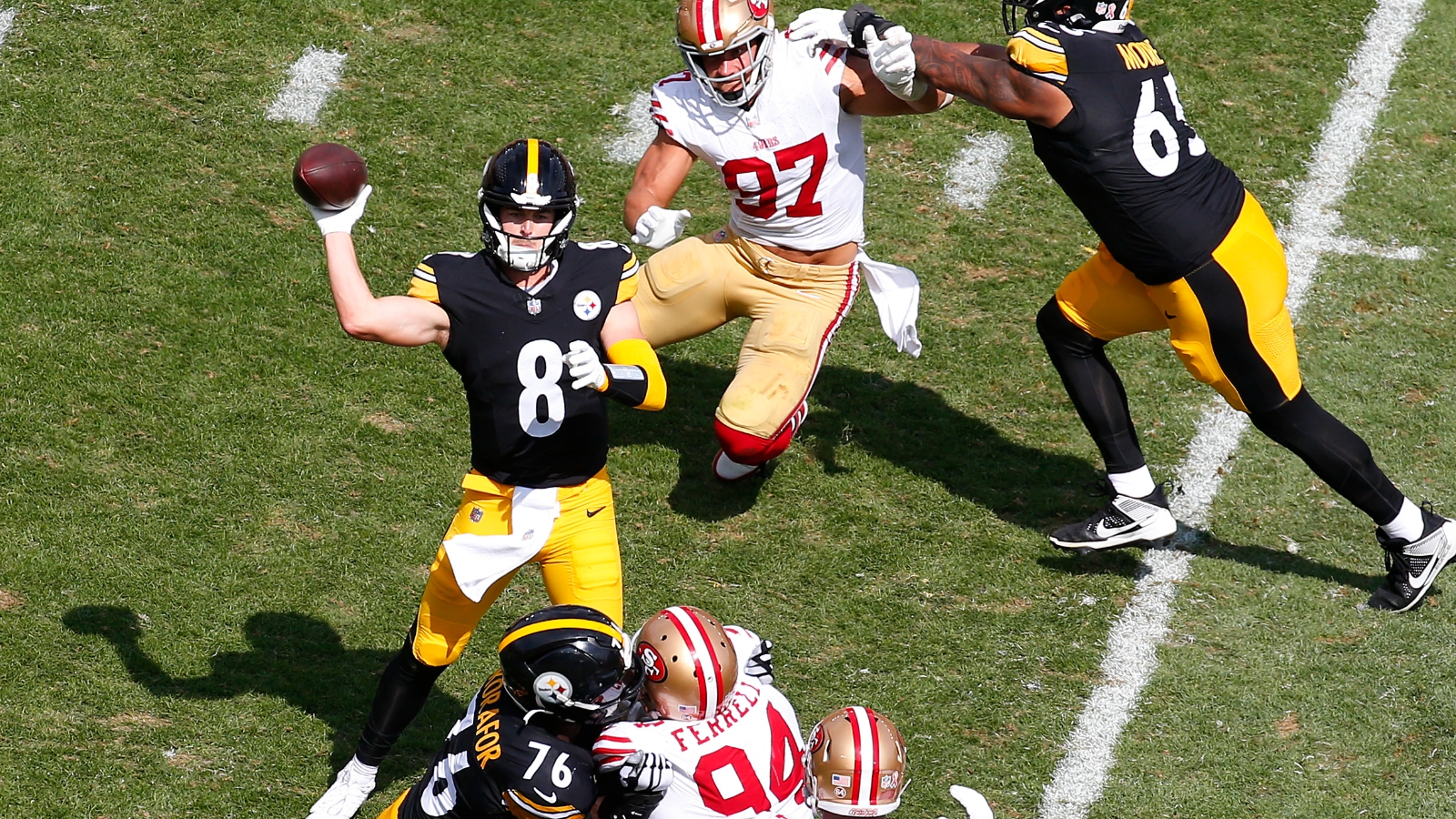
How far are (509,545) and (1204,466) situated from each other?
133 inches

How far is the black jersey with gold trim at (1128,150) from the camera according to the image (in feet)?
17.5

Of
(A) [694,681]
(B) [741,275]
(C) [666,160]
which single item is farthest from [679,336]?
(A) [694,681]

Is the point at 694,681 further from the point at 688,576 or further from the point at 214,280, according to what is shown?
the point at 214,280

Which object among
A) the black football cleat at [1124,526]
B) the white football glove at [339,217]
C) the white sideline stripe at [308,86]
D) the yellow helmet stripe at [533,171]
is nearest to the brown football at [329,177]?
the white football glove at [339,217]

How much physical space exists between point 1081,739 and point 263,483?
3.52 m

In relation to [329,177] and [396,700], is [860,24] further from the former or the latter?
[396,700]

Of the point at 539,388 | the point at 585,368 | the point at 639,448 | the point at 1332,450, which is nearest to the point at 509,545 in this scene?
the point at 539,388

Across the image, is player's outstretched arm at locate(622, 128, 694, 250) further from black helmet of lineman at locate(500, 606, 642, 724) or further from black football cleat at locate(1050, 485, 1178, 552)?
black helmet of lineman at locate(500, 606, 642, 724)

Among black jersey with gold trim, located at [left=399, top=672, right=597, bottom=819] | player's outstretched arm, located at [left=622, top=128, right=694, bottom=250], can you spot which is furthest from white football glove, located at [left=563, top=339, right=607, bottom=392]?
player's outstretched arm, located at [left=622, top=128, right=694, bottom=250]

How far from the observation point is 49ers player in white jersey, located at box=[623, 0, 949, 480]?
585 cm

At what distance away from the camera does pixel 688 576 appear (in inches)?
238

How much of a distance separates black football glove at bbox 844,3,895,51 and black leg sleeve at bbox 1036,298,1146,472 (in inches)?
51.1

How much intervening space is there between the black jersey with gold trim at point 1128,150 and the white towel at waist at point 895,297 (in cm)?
101

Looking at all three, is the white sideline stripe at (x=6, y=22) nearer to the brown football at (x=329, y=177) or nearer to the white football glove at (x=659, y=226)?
the white football glove at (x=659, y=226)
